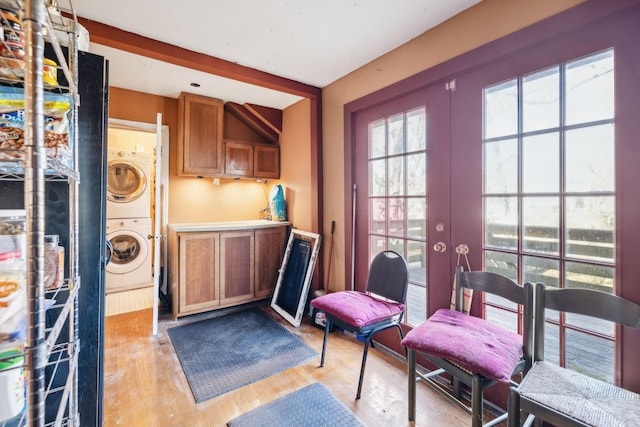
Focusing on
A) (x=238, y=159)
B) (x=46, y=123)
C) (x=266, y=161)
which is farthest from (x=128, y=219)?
(x=46, y=123)

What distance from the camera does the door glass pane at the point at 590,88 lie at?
1.38m

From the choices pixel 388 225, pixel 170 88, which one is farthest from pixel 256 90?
pixel 388 225

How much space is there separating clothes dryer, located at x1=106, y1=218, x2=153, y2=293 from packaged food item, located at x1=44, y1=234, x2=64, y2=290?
131 inches

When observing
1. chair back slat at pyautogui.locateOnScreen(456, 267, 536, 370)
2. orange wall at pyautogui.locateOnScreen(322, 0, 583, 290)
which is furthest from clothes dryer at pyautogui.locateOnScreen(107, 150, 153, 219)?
chair back slat at pyautogui.locateOnScreen(456, 267, 536, 370)

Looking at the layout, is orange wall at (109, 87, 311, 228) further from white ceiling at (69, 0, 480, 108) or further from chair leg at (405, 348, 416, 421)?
chair leg at (405, 348, 416, 421)

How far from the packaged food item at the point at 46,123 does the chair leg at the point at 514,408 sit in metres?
1.82

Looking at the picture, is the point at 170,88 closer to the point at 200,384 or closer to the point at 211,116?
the point at 211,116

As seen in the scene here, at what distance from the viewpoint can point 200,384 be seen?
6.42ft

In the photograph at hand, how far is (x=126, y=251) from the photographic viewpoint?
4.04 meters

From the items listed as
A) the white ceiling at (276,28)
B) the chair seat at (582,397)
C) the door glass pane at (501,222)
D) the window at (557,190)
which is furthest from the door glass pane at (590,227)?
the white ceiling at (276,28)

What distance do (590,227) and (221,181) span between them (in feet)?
12.0

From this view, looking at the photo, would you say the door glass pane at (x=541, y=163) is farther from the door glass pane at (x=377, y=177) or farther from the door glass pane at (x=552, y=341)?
the door glass pane at (x=377, y=177)

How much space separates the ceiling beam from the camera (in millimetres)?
2012

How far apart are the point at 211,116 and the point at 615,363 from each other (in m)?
3.89
